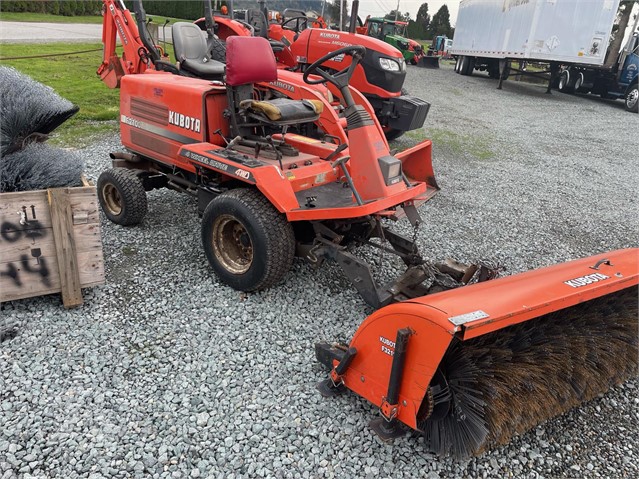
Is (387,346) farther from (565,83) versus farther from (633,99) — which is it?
(565,83)

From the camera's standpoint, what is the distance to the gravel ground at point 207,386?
2125 mm

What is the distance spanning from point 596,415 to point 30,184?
3398mm

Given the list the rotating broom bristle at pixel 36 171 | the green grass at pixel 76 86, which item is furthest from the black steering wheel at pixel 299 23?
the rotating broom bristle at pixel 36 171

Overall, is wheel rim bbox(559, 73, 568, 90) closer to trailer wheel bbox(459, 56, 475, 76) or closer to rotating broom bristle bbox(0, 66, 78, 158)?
trailer wheel bbox(459, 56, 475, 76)

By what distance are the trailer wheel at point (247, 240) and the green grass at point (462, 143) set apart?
17.1 ft

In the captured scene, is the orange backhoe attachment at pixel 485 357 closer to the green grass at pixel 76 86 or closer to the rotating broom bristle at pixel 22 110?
the rotating broom bristle at pixel 22 110

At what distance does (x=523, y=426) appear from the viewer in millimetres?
2188

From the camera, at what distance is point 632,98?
42.3ft

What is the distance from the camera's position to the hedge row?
20989mm

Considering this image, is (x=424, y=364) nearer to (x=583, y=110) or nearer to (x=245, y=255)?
(x=245, y=255)

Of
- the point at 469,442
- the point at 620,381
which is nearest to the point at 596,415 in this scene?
the point at 620,381

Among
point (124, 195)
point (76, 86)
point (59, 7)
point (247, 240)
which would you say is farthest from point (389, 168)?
point (59, 7)

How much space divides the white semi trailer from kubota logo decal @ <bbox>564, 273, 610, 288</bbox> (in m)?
13.0

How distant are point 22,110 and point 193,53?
8.29 feet
